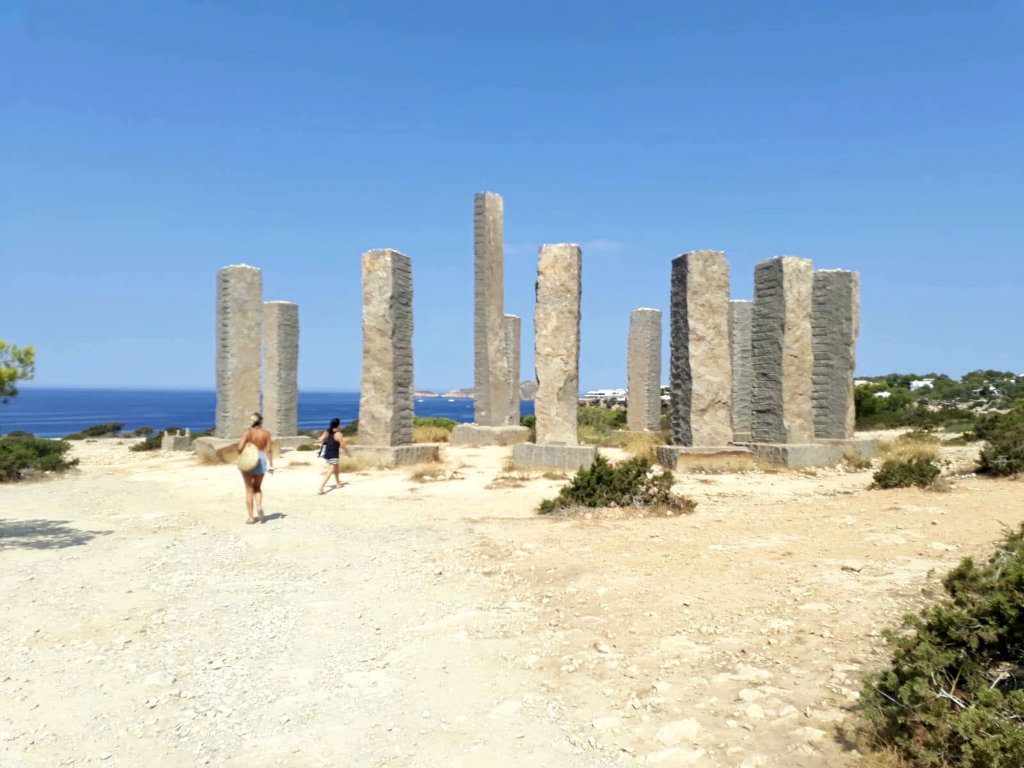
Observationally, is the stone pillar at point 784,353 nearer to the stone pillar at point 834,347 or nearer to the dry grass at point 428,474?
the stone pillar at point 834,347

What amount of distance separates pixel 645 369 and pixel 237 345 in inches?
458

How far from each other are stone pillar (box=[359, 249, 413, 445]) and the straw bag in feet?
15.5

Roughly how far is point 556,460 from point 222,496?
17.6 feet

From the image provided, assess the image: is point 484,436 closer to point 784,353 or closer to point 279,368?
point 279,368

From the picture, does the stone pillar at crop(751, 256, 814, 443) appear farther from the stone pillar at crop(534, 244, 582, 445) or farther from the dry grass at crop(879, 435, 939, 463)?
the stone pillar at crop(534, 244, 582, 445)

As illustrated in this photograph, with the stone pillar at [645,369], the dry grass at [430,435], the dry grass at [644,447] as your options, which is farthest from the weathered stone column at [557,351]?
the stone pillar at [645,369]

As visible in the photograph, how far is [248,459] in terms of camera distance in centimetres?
863

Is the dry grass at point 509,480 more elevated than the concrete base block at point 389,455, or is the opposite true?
the concrete base block at point 389,455

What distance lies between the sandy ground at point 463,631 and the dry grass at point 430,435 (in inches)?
362

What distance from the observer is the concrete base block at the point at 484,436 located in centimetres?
1700

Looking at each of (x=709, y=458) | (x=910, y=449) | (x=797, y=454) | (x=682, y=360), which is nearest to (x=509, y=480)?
(x=709, y=458)

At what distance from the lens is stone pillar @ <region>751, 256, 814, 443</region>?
1297cm

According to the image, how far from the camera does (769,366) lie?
43.5 feet

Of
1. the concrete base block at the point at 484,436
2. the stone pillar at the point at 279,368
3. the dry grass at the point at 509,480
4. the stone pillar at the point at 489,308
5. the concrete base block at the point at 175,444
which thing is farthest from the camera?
the concrete base block at the point at 175,444
